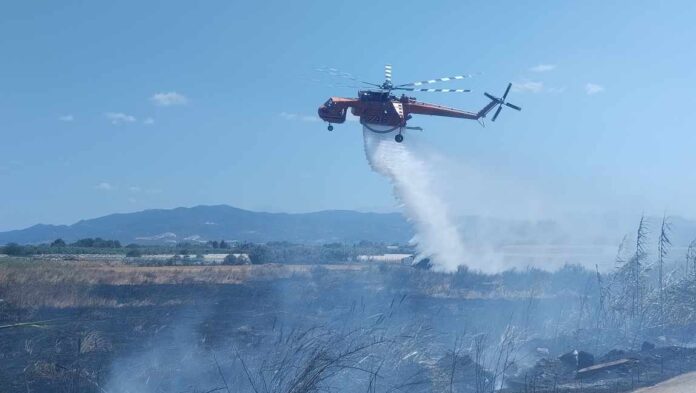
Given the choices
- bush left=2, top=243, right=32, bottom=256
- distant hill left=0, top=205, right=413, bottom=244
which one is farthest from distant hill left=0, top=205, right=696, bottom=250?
bush left=2, top=243, right=32, bottom=256

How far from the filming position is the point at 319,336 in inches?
565

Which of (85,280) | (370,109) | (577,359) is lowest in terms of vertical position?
(577,359)

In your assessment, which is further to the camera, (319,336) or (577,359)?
(577,359)

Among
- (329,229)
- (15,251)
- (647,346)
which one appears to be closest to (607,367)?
(647,346)

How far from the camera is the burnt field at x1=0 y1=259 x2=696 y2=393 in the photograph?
616 inches

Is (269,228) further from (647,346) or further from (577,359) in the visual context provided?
(577,359)

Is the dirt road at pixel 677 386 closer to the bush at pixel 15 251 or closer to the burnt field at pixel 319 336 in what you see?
the burnt field at pixel 319 336

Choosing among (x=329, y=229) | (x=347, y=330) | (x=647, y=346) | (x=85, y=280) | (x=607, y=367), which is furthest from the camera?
(x=329, y=229)

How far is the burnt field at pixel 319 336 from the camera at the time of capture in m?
15.6

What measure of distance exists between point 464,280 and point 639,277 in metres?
12.8

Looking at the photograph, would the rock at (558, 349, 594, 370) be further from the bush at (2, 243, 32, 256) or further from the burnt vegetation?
the bush at (2, 243, 32, 256)

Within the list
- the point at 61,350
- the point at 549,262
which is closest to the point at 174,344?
the point at 61,350

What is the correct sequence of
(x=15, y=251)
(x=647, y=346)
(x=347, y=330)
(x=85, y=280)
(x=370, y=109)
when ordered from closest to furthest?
1. (x=347, y=330)
2. (x=647, y=346)
3. (x=370, y=109)
4. (x=85, y=280)
5. (x=15, y=251)

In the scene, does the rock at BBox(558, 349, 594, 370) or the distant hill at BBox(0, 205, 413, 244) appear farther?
the distant hill at BBox(0, 205, 413, 244)
